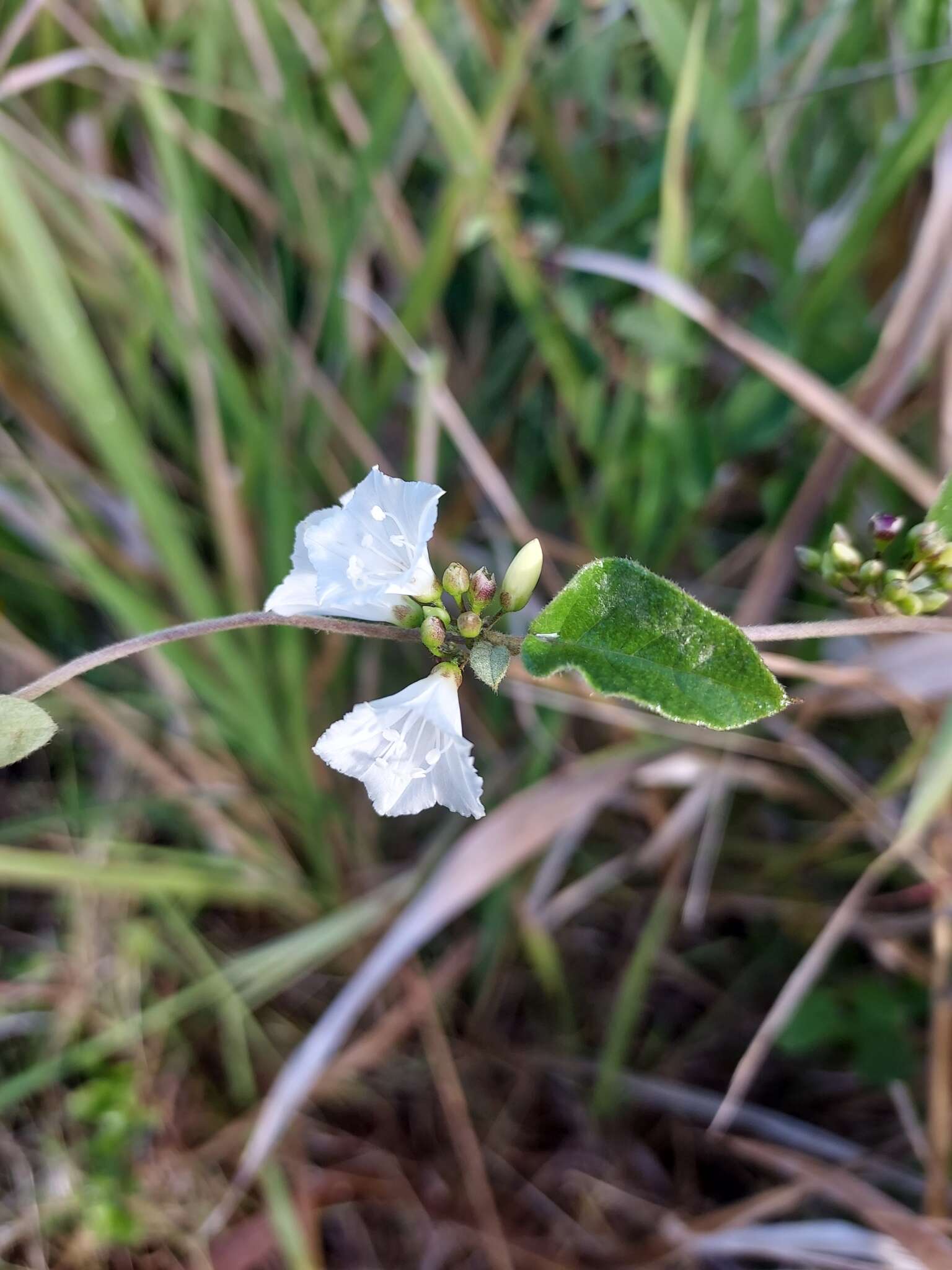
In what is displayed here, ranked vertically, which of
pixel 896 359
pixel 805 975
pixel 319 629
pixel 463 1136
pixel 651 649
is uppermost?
pixel 319 629

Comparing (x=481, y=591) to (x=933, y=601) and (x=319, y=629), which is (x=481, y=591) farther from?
(x=933, y=601)

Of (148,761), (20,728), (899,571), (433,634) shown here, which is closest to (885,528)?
(899,571)

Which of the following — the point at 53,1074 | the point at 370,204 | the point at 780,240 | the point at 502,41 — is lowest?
the point at 53,1074

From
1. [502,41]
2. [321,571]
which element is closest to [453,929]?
[321,571]

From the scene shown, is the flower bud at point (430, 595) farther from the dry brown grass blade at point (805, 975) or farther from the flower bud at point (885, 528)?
the dry brown grass blade at point (805, 975)

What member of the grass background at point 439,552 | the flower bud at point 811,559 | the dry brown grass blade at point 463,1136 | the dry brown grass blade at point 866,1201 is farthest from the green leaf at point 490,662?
the dry brown grass blade at point 463,1136

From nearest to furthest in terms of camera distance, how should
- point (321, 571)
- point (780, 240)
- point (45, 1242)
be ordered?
point (321, 571)
point (780, 240)
point (45, 1242)

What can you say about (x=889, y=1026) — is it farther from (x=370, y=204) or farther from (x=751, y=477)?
(x=370, y=204)
